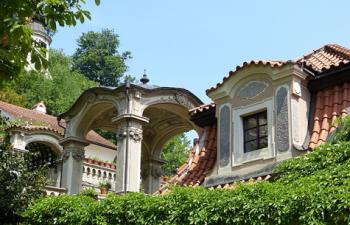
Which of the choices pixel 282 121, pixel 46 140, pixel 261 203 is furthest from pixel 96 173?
pixel 261 203

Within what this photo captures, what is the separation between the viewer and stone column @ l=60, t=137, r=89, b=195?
761 inches

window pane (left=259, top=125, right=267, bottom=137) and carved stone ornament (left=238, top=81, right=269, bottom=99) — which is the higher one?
carved stone ornament (left=238, top=81, right=269, bottom=99)

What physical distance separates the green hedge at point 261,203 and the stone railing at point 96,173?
15751mm

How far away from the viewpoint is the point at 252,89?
578 inches

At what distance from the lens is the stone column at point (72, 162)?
19.3 meters

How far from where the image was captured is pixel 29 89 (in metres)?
54.7

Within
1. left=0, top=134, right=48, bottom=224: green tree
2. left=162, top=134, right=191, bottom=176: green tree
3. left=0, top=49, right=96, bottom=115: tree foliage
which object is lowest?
left=0, top=134, right=48, bottom=224: green tree

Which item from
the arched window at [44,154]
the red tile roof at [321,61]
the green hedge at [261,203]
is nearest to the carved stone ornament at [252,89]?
the red tile roof at [321,61]

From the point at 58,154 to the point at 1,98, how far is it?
54.5 feet

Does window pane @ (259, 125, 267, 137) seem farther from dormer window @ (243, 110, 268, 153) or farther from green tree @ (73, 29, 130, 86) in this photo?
green tree @ (73, 29, 130, 86)

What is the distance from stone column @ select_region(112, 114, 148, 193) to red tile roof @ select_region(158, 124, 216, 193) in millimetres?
1466

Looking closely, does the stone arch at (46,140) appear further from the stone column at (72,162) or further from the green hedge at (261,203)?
the green hedge at (261,203)

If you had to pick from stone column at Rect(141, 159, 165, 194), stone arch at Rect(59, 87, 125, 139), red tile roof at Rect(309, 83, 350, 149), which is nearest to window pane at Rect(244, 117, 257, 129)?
red tile roof at Rect(309, 83, 350, 149)

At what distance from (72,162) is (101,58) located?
171ft
